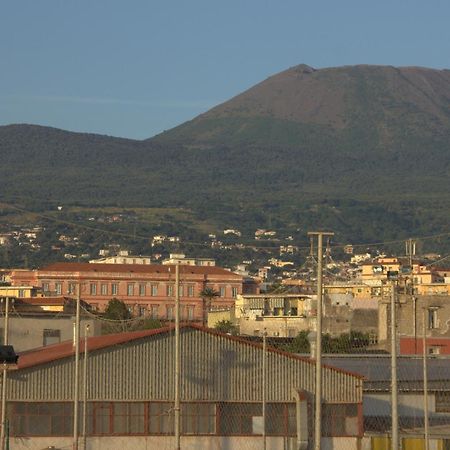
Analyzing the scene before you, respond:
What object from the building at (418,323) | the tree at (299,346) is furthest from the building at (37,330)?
the building at (418,323)

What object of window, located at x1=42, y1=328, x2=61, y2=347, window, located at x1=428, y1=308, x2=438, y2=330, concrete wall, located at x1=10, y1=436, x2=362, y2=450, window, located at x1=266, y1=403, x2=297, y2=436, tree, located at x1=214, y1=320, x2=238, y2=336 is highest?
window, located at x1=428, y1=308, x2=438, y2=330

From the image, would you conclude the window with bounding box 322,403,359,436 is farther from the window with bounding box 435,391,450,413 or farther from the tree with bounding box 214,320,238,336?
the tree with bounding box 214,320,238,336

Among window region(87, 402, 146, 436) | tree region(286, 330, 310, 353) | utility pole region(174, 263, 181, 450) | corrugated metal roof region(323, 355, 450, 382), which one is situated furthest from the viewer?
tree region(286, 330, 310, 353)

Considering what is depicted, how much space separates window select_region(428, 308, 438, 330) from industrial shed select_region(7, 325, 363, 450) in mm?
51520

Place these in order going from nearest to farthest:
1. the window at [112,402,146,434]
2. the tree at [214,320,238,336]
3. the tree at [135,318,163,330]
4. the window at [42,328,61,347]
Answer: the window at [112,402,146,434] → the window at [42,328,61,347] → the tree at [135,318,163,330] → the tree at [214,320,238,336]

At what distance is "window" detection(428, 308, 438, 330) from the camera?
112 m

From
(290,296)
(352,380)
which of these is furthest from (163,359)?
(290,296)

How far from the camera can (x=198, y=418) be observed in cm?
6066

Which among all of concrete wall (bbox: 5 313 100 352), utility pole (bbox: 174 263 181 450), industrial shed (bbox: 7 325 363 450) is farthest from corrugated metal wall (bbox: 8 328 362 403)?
concrete wall (bbox: 5 313 100 352)

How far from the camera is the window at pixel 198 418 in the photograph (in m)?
60.4

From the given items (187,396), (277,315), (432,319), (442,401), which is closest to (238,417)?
(187,396)

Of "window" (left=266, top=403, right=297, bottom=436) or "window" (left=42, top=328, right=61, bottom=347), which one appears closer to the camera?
"window" (left=266, top=403, right=297, bottom=436)

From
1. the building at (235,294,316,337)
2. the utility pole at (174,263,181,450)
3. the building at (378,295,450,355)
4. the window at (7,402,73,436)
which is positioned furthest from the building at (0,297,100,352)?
the building at (235,294,316,337)

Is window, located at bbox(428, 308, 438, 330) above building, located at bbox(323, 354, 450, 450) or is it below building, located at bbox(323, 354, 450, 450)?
above
